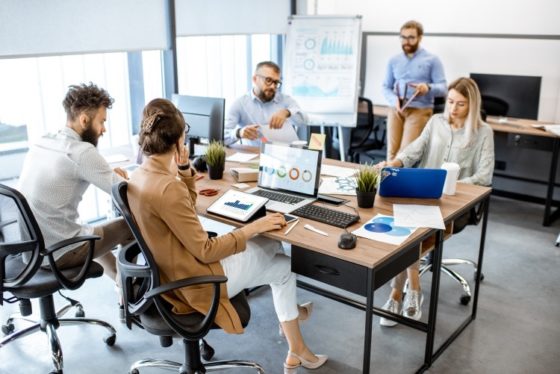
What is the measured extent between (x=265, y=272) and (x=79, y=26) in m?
2.27

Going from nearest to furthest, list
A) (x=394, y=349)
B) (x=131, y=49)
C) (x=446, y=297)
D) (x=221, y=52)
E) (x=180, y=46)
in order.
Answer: (x=394, y=349)
(x=446, y=297)
(x=131, y=49)
(x=180, y=46)
(x=221, y=52)

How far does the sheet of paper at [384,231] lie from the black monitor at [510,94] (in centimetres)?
300

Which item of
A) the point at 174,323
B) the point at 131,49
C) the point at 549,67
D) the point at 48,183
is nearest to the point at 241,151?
the point at 131,49

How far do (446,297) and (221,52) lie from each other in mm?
3107

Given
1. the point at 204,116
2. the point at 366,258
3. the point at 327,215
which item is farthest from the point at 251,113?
the point at 366,258

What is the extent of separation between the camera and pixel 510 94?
4.93 metres

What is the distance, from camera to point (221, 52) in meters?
5.32

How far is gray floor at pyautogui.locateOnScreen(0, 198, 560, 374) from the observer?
2.71 metres

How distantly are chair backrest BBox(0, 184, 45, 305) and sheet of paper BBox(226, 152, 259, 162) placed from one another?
1.34 meters

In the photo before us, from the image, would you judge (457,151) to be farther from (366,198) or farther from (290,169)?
(290,169)

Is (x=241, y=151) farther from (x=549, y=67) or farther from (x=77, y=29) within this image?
(x=549, y=67)

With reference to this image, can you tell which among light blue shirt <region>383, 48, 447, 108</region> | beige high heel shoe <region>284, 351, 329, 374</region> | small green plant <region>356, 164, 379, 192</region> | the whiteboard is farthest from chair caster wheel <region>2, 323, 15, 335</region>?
light blue shirt <region>383, 48, 447, 108</region>

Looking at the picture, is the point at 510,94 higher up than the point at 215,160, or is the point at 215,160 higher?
the point at 510,94

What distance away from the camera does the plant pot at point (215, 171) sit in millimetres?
3076
